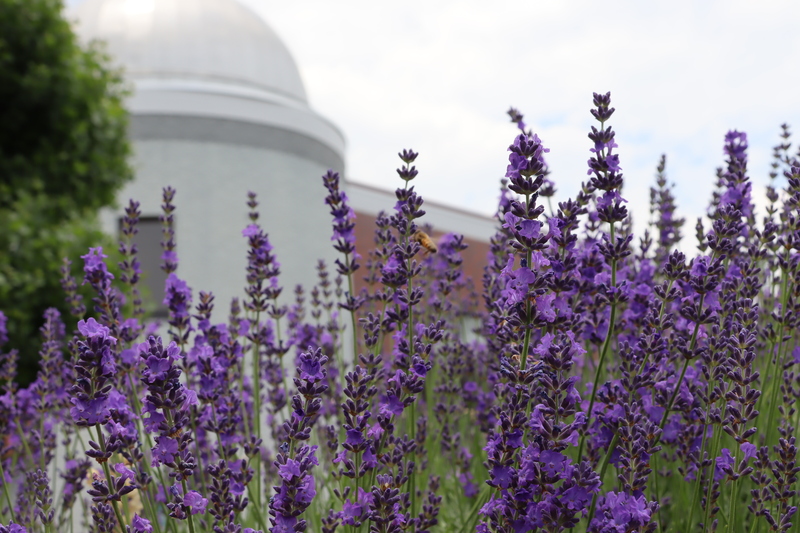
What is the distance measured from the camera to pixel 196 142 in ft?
51.9

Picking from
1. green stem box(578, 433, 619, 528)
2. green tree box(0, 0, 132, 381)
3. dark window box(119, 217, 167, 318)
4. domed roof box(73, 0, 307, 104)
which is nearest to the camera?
green stem box(578, 433, 619, 528)

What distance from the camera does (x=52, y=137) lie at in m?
10.0

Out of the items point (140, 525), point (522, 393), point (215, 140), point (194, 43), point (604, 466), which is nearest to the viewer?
point (140, 525)

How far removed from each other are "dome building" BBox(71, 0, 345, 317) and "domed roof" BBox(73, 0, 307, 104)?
0.03 m

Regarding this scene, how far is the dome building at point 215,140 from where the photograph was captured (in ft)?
50.8

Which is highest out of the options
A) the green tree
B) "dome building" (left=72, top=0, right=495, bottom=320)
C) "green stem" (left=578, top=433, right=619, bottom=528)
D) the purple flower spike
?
"dome building" (left=72, top=0, right=495, bottom=320)

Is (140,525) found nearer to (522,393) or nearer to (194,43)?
(522,393)

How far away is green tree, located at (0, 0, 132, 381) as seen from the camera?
29.2 feet

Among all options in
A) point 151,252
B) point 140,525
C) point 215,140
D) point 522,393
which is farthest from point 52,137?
point 522,393

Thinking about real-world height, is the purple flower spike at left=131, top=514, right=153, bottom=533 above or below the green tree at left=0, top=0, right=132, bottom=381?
below

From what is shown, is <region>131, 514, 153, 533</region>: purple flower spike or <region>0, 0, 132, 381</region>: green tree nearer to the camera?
<region>131, 514, 153, 533</region>: purple flower spike

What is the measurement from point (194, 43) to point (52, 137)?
840cm

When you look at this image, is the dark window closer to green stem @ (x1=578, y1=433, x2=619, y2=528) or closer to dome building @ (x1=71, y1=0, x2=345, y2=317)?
dome building @ (x1=71, y1=0, x2=345, y2=317)

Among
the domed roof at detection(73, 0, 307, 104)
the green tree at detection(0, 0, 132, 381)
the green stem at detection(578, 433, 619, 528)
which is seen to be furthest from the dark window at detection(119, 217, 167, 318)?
the green stem at detection(578, 433, 619, 528)
